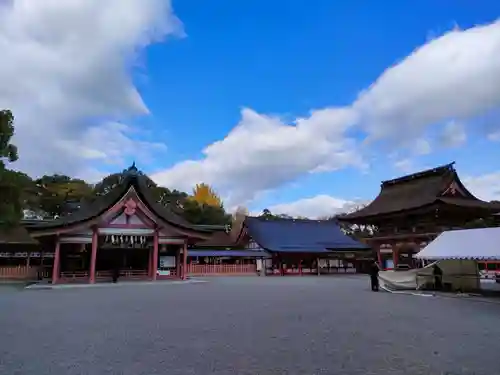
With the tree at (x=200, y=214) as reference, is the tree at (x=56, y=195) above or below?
above

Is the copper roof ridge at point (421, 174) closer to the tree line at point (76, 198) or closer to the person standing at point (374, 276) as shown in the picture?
the person standing at point (374, 276)

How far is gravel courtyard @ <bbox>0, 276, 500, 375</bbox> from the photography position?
536 centimetres

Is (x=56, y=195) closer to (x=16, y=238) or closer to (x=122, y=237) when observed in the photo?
(x=16, y=238)

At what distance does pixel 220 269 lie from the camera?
118 ft

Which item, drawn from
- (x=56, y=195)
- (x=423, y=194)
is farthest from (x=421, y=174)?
(x=56, y=195)

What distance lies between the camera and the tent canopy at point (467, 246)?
15.1 meters

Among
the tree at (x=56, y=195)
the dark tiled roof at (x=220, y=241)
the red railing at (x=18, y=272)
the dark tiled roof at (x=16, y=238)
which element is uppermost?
the tree at (x=56, y=195)

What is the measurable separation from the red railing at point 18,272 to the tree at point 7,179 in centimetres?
A: 798

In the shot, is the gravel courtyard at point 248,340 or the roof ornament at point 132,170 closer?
the gravel courtyard at point 248,340

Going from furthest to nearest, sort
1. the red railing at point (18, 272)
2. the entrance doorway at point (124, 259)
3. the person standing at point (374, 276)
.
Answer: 1. the red railing at point (18, 272)
2. the entrance doorway at point (124, 259)
3. the person standing at point (374, 276)

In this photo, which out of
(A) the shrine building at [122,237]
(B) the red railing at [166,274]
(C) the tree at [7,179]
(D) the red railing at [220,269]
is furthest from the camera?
(D) the red railing at [220,269]

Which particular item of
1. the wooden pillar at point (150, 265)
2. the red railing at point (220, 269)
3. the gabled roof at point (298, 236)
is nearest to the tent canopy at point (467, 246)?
the wooden pillar at point (150, 265)

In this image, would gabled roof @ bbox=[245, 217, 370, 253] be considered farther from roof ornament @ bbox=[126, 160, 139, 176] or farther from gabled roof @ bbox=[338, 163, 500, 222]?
roof ornament @ bbox=[126, 160, 139, 176]

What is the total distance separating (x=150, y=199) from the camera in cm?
2514
